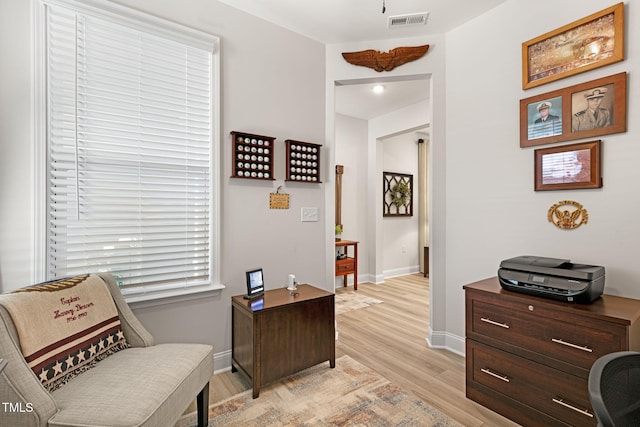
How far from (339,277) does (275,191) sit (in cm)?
286

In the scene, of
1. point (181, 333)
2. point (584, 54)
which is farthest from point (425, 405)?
point (584, 54)

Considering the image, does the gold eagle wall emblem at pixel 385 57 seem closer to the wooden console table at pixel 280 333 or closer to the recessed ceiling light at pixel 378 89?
the recessed ceiling light at pixel 378 89

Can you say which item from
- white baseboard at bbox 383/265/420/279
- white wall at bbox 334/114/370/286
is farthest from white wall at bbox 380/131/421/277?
white wall at bbox 334/114/370/286

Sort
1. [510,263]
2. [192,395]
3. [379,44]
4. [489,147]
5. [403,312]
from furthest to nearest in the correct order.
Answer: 1. [403,312]
2. [379,44]
3. [489,147]
4. [510,263]
5. [192,395]

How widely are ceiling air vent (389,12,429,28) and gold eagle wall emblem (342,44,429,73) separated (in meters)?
0.23

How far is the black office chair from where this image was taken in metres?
0.77

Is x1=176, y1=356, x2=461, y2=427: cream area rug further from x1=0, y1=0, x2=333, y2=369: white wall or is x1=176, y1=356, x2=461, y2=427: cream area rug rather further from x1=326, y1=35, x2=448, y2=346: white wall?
x1=326, y1=35, x2=448, y2=346: white wall

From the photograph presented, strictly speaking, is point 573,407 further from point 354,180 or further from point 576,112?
point 354,180

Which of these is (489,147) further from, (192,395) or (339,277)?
(339,277)

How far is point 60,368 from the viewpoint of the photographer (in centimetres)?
133

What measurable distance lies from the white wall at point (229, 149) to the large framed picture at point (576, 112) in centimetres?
167

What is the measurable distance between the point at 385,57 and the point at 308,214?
165 centimetres

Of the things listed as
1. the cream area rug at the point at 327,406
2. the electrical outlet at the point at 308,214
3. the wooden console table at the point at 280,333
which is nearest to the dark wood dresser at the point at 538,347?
the cream area rug at the point at 327,406

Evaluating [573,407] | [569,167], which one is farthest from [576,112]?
[573,407]
